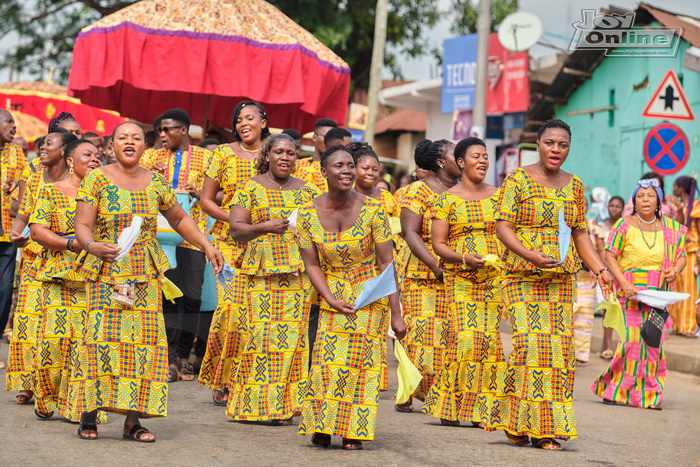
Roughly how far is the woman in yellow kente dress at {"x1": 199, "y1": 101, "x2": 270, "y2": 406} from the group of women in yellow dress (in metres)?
0.01

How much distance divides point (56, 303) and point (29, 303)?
51cm

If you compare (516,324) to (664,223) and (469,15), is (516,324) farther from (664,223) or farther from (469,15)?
(469,15)

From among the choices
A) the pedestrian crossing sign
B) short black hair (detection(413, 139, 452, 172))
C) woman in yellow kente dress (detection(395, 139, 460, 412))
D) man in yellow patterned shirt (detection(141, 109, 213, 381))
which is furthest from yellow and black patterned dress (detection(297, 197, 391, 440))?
the pedestrian crossing sign

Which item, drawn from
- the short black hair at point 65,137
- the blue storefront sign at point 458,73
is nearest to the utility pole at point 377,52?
the blue storefront sign at point 458,73

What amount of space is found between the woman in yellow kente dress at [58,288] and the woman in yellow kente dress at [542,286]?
294 cm

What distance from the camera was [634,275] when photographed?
10242mm

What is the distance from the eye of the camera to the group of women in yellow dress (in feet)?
22.9

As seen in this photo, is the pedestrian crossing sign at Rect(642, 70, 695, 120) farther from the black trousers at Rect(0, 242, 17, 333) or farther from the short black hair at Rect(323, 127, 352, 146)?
the black trousers at Rect(0, 242, 17, 333)

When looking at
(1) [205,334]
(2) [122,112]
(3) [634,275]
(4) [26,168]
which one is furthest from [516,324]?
(2) [122,112]

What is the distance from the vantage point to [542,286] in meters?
7.41

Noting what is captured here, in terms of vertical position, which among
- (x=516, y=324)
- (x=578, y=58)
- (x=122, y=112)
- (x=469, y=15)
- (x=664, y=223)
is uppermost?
Answer: (x=469, y=15)

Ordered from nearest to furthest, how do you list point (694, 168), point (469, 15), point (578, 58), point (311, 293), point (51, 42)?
point (311, 293)
point (694, 168)
point (578, 58)
point (51, 42)
point (469, 15)

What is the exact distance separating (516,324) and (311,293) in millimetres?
1423

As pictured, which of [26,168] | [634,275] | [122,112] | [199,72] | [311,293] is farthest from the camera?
[122,112]
